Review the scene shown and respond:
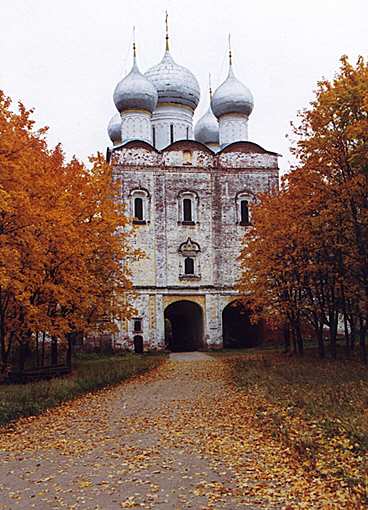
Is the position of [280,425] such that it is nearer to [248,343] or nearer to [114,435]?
[114,435]

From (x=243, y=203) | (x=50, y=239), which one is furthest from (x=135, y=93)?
(x=50, y=239)

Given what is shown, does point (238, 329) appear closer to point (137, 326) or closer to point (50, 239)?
point (137, 326)

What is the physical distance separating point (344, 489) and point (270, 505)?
0.89m

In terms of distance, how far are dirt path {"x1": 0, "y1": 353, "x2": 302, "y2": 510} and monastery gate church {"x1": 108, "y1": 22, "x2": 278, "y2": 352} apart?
23.5 meters

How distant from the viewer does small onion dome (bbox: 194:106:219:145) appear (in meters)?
52.1

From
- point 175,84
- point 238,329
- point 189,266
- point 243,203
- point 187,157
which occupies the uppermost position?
point 175,84

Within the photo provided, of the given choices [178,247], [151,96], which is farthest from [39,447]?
[151,96]

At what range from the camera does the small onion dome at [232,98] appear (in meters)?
45.2

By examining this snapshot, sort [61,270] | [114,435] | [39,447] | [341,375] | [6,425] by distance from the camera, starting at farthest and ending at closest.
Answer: [61,270]
[341,375]
[6,425]
[114,435]
[39,447]

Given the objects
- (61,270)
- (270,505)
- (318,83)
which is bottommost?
(270,505)

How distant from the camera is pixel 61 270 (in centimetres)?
1939

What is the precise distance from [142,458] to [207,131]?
44.5m

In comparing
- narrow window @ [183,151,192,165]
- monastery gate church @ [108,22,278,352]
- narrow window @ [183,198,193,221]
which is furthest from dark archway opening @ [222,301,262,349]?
narrow window @ [183,151,192,165]

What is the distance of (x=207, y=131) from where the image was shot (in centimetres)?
5231
